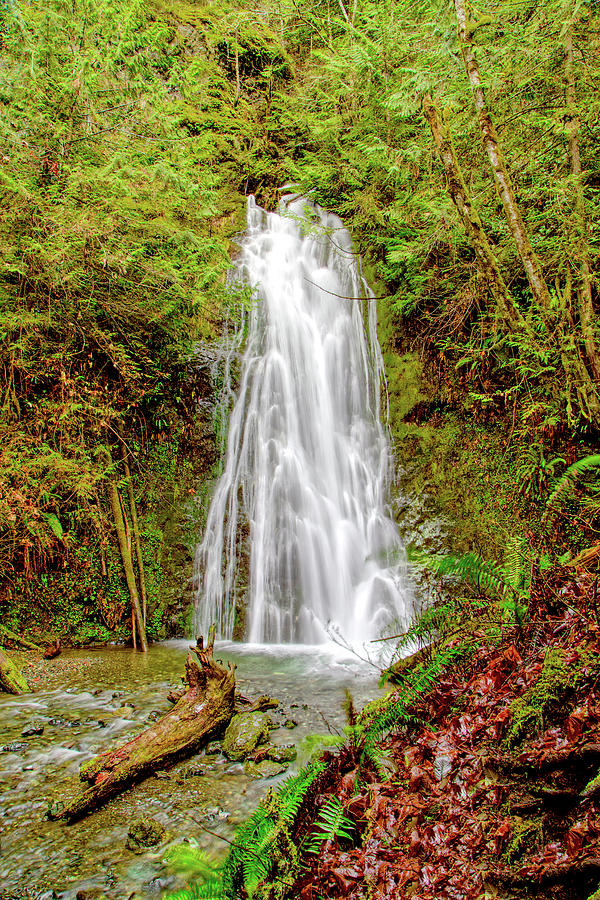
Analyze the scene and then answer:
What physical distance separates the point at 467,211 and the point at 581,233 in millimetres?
1552

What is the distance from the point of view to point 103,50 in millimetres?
6207

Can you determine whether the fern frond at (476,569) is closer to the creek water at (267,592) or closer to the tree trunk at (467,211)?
the creek water at (267,592)

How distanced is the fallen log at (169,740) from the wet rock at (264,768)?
0.48 metres

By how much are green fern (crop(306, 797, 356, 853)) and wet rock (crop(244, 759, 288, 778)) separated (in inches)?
57.0

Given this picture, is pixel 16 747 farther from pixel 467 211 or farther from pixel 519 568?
pixel 467 211

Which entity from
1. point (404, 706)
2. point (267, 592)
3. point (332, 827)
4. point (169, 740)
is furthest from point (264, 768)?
point (267, 592)

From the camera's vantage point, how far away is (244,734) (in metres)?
3.64

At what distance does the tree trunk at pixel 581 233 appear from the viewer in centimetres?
570

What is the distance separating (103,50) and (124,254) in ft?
9.61

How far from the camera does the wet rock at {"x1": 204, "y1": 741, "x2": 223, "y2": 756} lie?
11.6 ft

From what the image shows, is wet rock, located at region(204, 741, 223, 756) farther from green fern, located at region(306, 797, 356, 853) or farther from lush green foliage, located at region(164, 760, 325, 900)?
green fern, located at region(306, 797, 356, 853)

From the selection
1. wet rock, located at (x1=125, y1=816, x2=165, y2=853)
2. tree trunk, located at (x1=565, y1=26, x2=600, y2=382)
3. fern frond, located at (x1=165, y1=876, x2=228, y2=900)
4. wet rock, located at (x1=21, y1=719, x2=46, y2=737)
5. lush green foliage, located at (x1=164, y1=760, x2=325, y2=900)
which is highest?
tree trunk, located at (x1=565, y1=26, x2=600, y2=382)

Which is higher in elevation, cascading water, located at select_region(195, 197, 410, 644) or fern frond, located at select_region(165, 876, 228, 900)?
cascading water, located at select_region(195, 197, 410, 644)

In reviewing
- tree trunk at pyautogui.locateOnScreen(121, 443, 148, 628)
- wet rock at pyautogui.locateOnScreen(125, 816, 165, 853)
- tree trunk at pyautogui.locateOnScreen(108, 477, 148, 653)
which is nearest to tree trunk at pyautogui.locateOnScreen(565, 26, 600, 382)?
wet rock at pyautogui.locateOnScreen(125, 816, 165, 853)
